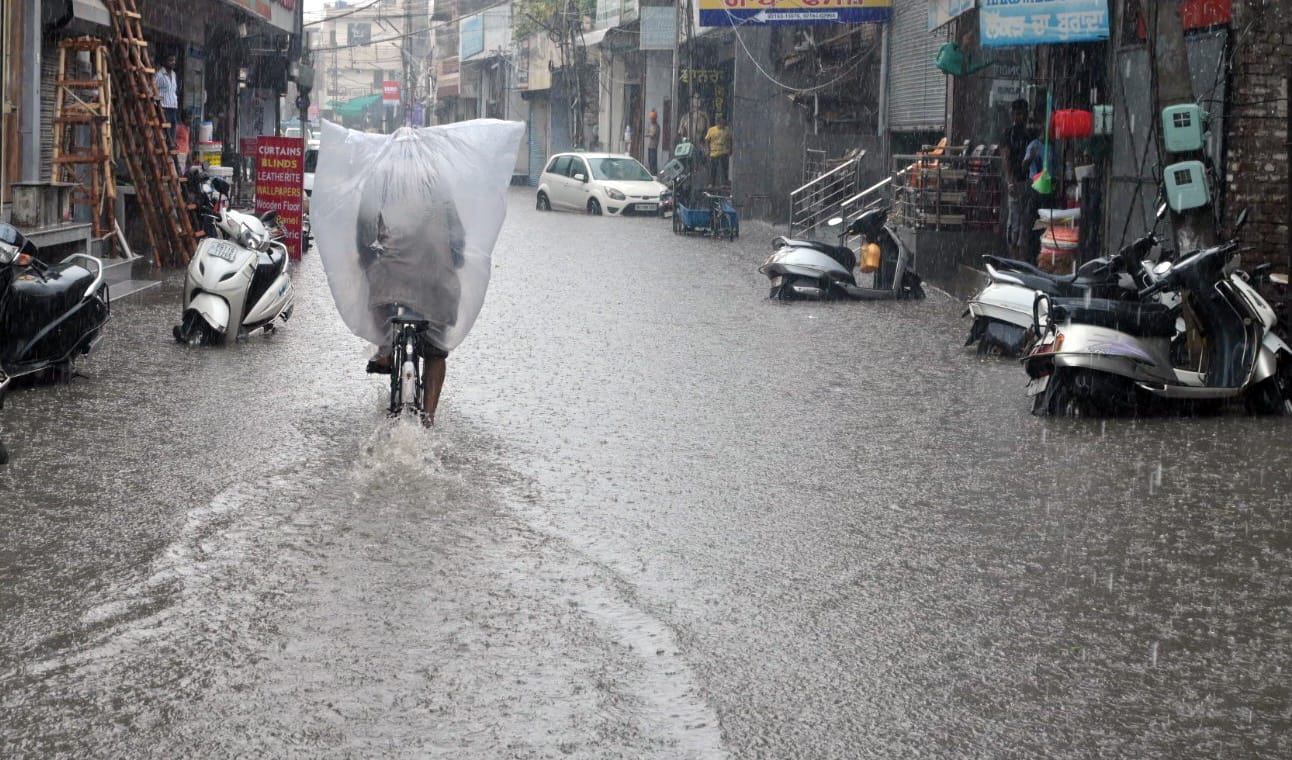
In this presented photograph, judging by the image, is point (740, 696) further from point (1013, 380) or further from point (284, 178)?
point (284, 178)

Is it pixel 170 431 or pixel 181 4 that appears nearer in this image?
pixel 170 431

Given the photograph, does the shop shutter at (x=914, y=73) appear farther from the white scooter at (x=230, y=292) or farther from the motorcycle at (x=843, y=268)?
the white scooter at (x=230, y=292)

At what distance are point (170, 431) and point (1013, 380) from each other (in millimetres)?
5619

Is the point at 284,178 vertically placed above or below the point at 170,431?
above

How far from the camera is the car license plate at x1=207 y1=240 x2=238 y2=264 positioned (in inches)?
477

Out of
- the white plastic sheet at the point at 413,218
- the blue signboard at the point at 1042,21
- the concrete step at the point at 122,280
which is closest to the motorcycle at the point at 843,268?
the blue signboard at the point at 1042,21

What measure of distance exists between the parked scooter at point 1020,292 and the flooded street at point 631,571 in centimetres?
92

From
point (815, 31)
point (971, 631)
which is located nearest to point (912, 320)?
point (971, 631)

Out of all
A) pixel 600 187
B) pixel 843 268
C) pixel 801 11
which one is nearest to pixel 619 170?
pixel 600 187

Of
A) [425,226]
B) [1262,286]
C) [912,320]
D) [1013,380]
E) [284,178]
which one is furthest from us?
[284,178]

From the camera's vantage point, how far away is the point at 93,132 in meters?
17.2

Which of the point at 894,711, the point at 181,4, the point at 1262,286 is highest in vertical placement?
the point at 181,4

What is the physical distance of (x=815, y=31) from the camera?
31.6 metres

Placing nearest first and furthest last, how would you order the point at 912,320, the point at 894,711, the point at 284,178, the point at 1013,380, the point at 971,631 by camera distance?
1. the point at 894,711
2. the point at 971,631
3. the point at 1013,380
4. the point at 912,320
5. the point at 284,178
